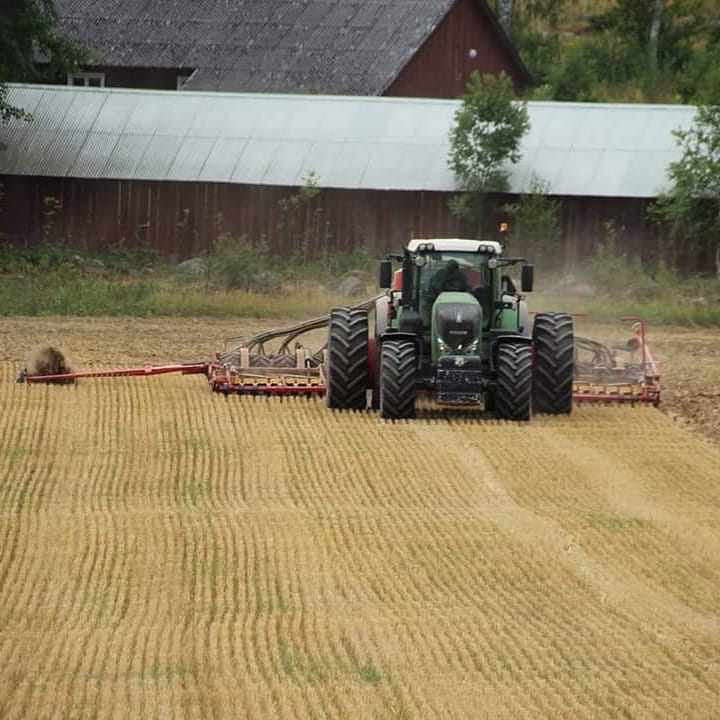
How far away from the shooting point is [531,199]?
37.8 metres

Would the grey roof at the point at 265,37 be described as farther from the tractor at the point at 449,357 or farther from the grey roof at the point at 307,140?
the tractor at the point at 449,357

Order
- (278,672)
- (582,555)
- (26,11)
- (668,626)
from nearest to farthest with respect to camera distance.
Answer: (278,672), (668,626), (582,555), (26,11)

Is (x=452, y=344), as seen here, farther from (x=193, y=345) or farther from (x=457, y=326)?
(x=193, y=345)

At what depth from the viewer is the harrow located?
66.7ft

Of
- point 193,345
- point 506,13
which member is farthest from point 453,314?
point 506,13

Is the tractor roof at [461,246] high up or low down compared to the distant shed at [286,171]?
down

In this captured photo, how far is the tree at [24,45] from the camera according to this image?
37906 millimetres

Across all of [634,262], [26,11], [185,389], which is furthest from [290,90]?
[185,389]

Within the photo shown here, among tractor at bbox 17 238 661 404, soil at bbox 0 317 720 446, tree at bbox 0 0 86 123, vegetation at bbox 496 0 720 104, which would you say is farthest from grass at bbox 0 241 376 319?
vegetation at bbox 496 0 720 104

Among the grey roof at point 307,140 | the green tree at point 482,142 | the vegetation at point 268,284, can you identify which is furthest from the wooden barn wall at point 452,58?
the vegetation at point 268,284

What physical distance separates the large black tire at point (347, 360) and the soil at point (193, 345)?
362cm

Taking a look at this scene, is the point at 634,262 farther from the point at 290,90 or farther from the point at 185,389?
the point at 185,389

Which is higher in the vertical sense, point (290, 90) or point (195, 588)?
point (290, 90)

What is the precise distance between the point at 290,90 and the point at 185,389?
24863 mm
